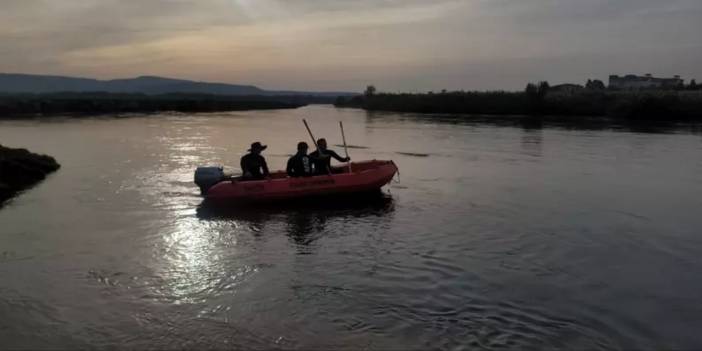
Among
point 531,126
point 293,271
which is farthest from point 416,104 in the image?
point 293,271

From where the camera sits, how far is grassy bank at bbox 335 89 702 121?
1839 inches

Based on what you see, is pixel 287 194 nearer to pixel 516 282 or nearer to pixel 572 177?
pixel 516 282

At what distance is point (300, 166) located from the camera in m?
13.9

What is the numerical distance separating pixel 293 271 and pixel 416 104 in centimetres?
5876

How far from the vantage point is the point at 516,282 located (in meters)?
8.49

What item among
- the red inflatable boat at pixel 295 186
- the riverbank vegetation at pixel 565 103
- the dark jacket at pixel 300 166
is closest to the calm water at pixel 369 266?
the red inflatable boat at pixel 295 186

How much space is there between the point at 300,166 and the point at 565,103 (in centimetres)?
4554

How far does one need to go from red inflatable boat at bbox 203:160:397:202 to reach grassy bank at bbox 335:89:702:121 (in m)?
40.1

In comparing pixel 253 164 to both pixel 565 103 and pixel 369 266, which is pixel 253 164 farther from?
pixel 565 103

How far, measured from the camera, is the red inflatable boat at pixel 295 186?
13.4 metres

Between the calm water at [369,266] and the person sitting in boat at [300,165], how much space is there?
36.6 inches

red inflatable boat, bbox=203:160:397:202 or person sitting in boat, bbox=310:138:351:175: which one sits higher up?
person sitting in boat, bbox=310:138:351:175

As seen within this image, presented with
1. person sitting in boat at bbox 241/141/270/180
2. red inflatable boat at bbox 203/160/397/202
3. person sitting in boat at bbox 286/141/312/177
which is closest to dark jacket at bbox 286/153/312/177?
person sitting in boat at bbox 286/141/312/177

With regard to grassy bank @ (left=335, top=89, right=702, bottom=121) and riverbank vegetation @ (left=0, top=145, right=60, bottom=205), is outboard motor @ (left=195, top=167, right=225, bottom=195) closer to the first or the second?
riverbank vegetation @ (left=0, top=145, right=60, bottom=205)
